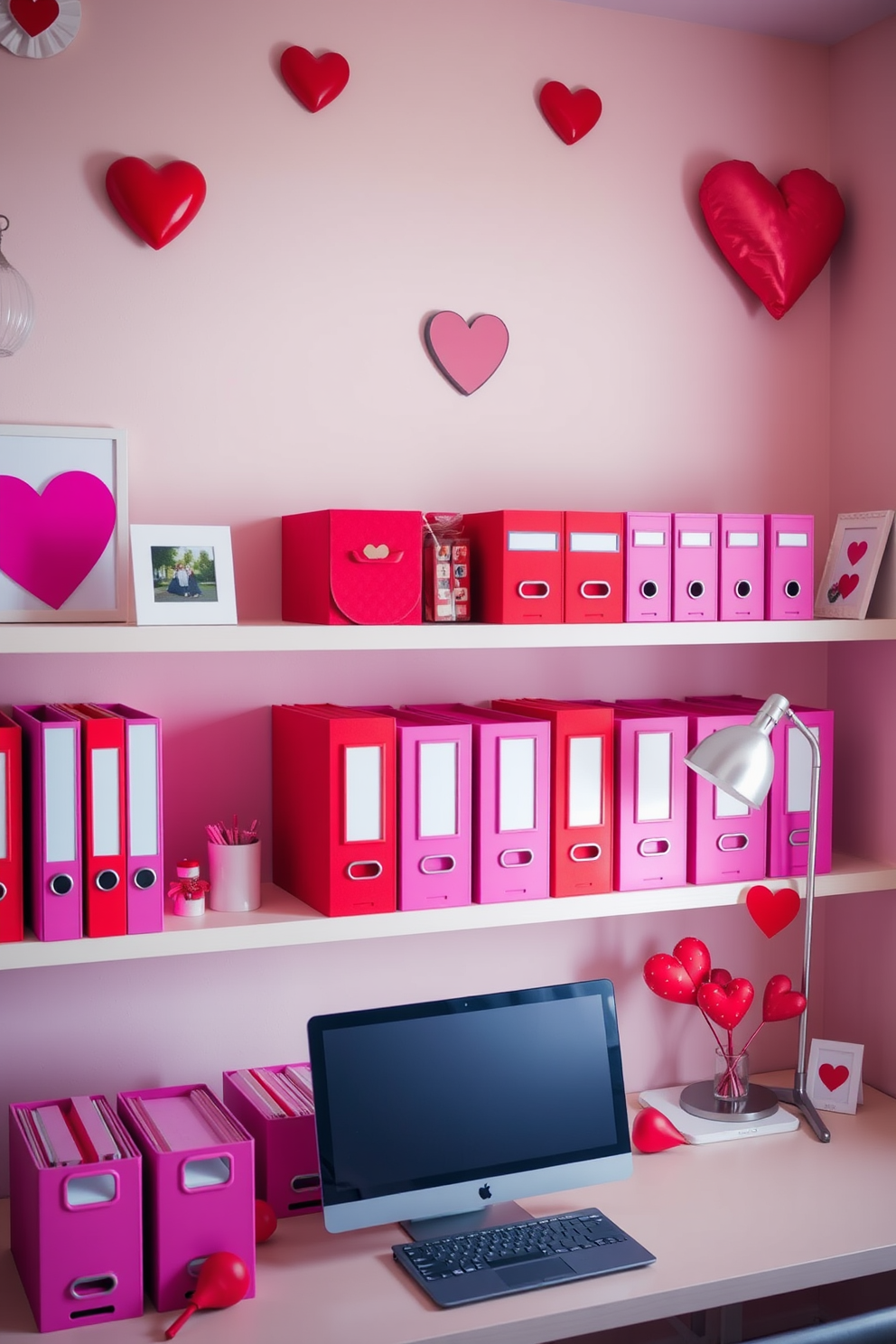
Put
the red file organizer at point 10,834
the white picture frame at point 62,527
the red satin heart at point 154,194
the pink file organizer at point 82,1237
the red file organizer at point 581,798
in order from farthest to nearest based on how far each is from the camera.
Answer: the red file organizer at point 581,798
the red satin heart at point 154,194
the white picture frame at point 62,527
the red file organizer at point 10,834
the pink file organizer at point 82,1237

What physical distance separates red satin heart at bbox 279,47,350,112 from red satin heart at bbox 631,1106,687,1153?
1798 millimetres

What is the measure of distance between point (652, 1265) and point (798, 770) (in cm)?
89

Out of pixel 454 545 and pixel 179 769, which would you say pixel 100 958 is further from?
pixel 454 545

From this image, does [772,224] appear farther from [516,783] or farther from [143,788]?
[143,788]

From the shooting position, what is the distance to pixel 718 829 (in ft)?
7.10

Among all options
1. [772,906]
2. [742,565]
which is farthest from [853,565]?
[772,906]

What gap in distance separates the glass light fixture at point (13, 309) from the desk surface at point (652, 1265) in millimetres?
1334

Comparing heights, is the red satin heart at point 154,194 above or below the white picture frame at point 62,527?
above

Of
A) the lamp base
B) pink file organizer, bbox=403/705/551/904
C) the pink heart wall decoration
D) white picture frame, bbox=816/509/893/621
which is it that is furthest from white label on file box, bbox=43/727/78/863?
white picture frame, bbox=816/509/893/621

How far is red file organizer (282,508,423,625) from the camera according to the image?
1.86 metres

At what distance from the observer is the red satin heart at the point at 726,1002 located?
2195 mm

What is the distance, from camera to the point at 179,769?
2064 millimetres

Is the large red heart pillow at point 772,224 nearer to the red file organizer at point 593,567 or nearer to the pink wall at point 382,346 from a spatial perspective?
the pink wall at point 382,346

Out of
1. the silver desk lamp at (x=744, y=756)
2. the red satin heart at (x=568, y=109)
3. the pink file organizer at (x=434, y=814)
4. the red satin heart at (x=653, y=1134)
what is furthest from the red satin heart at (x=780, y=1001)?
the red satin heart at (x=568, y=109)
